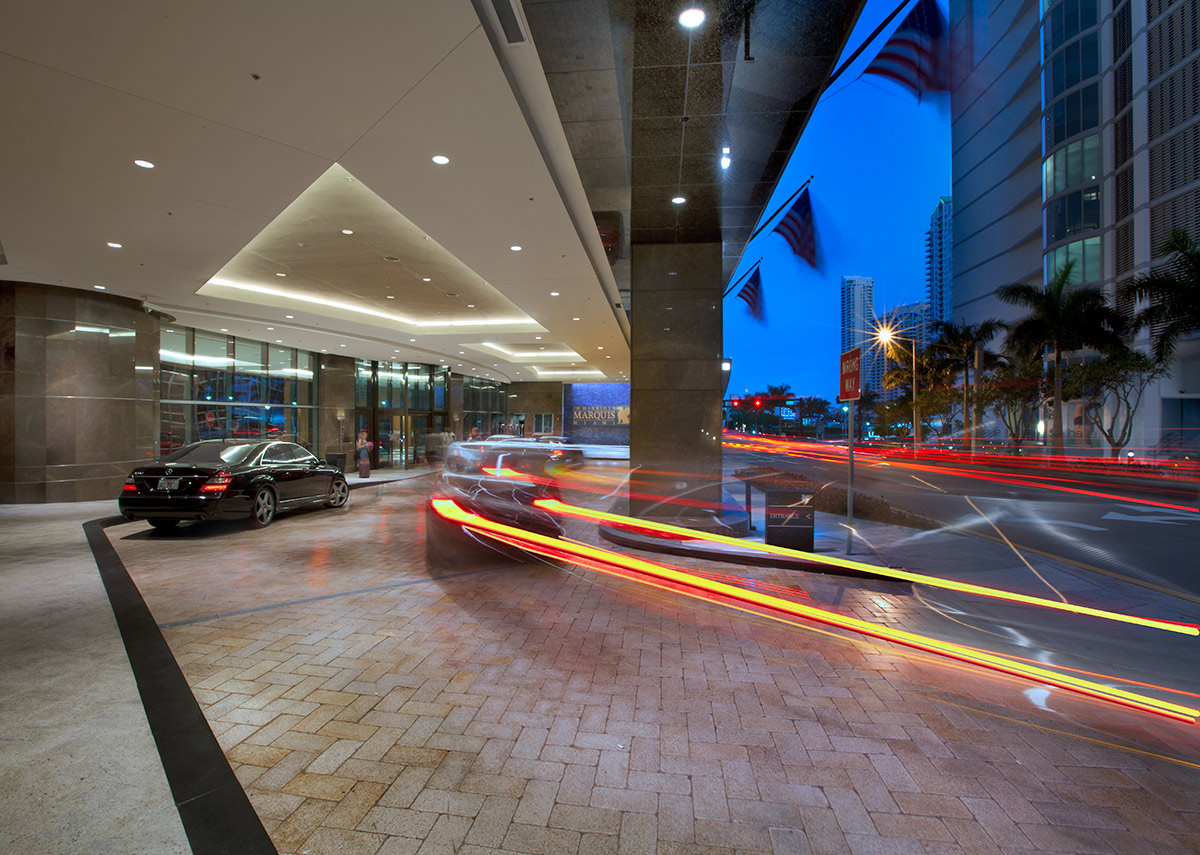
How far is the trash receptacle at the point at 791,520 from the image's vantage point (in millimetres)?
7441

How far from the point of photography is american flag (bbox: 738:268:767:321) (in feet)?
51.2

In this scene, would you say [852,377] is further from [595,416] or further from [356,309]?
[595,416]

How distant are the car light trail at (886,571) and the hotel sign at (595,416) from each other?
115 ft

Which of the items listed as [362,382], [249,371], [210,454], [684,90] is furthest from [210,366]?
[684,90]

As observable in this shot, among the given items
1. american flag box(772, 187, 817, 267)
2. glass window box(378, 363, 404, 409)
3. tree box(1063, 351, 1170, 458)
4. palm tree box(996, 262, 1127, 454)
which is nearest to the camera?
american flag box(772, 187, 817, 267)

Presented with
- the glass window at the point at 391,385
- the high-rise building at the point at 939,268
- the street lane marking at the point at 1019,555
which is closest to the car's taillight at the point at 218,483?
the street lane marking at the point at 1019,555

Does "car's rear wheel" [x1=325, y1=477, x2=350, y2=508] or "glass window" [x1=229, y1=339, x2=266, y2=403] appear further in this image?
"glass window" [x1=229, y1=339, x2=266, y2=403]

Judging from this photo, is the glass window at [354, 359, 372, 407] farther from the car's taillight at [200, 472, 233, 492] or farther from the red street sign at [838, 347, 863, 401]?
the red street sign at [838, 347, 863, 401]

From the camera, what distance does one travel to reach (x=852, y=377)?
322 inches

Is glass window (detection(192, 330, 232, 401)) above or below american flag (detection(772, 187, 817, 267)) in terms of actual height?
below

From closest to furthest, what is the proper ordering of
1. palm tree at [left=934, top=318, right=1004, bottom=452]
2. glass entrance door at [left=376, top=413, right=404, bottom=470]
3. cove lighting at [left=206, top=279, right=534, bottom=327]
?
cove lighting at [left=206, top=279, right=534, bottom=327] → glass entrance door at [left=376, top=413, right=404, bottom=470] → palm tree at [left=934, top=318, right=1004, bottom=452]

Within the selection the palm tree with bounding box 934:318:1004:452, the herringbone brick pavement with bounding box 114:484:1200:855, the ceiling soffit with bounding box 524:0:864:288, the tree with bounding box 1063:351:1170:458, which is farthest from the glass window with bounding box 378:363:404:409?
the palm tree with bounding box 934:318:1004:452

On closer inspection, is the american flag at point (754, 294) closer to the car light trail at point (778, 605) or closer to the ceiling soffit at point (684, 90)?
the ceiling soffit at point (684, 90)

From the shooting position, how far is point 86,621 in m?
4.83
